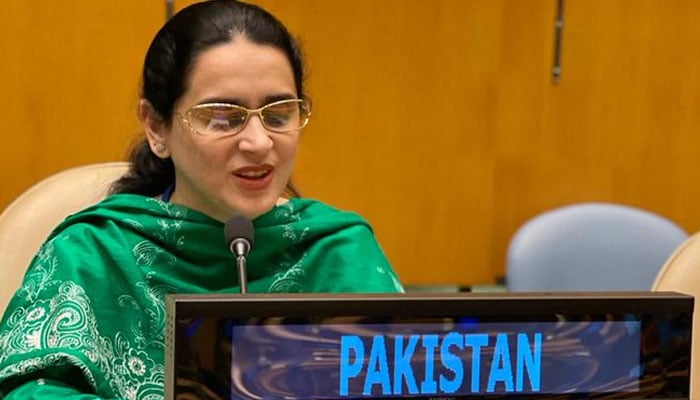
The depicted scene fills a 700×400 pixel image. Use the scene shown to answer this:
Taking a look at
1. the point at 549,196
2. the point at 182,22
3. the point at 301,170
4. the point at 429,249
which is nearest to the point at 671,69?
the point at 549,196

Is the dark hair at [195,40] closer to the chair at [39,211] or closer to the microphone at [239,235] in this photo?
the chair at [39,211]

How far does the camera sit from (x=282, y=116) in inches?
67.4

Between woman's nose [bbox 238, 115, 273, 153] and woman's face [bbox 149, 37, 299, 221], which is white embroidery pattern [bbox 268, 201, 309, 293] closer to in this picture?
woman's face [bbox 149, 37, 299, 221]

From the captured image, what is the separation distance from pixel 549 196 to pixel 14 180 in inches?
60.6

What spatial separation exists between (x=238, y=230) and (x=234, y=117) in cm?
→ 32

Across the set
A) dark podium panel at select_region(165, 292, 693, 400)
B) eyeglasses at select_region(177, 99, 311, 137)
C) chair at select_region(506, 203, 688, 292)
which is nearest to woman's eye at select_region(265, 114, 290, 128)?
eyeglasses at select_region(177, 99, 311, 137)

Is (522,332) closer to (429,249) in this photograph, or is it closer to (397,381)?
(397,381)

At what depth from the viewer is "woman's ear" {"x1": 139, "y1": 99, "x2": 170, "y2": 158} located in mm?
1837

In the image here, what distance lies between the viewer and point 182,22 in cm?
182

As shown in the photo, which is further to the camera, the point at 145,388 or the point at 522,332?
the point at 145,388

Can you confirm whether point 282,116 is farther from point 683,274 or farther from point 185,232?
point 683,274

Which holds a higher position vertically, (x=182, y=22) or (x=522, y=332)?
(x=182, y=22)

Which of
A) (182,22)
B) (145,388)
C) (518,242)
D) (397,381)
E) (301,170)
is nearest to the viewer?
(397,381)

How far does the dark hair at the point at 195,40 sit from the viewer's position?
1773 millimetres
